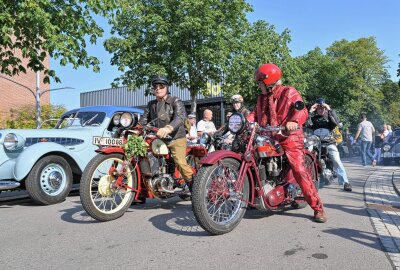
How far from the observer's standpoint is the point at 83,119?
8.02 meters

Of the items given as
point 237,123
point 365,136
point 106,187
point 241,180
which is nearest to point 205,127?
point 106,187

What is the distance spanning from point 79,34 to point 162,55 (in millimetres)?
5848

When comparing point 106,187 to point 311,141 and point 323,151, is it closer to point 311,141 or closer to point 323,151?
point 311,141

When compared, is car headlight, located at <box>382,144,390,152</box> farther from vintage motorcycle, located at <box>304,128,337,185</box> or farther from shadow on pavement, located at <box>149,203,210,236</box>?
shadow on pavement, located at <box>149,203,210,236</box>

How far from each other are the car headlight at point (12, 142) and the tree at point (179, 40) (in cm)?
798

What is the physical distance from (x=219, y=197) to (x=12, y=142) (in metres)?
4.06

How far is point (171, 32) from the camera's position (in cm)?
1502

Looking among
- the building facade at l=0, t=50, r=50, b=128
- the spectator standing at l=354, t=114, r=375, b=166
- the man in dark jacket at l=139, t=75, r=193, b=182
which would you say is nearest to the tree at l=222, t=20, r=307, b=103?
the spectator standing at l=354, t=114, r=375, b=166

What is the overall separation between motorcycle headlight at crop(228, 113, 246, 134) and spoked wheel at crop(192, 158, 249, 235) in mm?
352

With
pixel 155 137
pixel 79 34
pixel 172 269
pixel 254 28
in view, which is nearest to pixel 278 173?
pixel 155 137

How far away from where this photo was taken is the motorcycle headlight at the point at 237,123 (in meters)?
4.39

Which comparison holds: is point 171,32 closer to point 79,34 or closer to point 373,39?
point 79,34

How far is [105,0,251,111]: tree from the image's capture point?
14664 millimetres

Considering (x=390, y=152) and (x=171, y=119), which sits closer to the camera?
(x=171, y=119)
